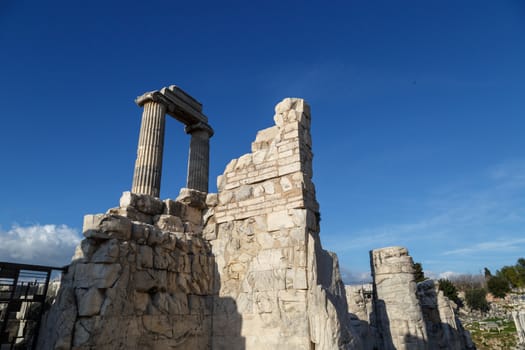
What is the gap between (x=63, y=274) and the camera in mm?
3947

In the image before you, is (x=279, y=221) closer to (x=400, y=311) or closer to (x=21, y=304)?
(x=21, y=304)

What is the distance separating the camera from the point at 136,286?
13.6 ft

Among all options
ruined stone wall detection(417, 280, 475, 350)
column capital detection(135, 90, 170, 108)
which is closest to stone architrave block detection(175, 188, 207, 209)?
column capital detection(135, 90, 170, 108)

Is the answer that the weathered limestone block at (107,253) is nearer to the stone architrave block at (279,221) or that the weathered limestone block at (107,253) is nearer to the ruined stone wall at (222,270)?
the ruined stone wall at (222,270)

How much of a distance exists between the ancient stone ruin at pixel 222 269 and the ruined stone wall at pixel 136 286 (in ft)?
0.04

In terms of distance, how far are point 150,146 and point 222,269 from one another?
274 inches

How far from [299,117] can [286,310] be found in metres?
2.84

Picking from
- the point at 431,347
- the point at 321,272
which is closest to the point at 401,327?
the point at 431,347

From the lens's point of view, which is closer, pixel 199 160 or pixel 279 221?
pixel 279 221

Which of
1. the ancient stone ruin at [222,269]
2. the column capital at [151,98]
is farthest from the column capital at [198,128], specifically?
the ancient stone ruin at [222,269]

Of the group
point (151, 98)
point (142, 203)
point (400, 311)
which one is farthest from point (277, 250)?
point (151, 98)

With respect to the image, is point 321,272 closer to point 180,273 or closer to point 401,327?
point 180,273

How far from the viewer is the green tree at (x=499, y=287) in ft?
150

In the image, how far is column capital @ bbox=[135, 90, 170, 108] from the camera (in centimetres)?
1186
